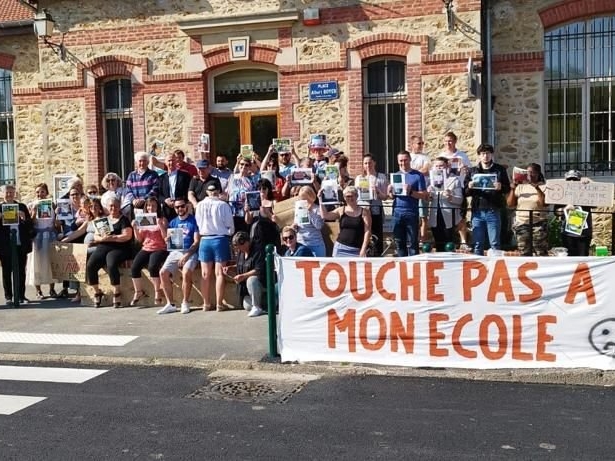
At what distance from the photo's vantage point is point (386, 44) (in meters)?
14.2

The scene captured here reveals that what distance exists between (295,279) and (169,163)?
483cm

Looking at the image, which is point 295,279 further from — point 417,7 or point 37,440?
point 417,7

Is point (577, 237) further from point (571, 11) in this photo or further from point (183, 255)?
point (571, 11)

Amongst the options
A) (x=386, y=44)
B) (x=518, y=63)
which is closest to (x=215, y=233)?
(x=386, y=44)

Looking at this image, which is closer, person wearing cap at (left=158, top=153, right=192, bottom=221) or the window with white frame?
person wearing cap at (left=158, top=153, right=192, bottom=221)

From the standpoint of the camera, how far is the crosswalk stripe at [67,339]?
925 cm

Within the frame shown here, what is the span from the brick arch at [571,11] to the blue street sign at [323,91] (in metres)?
4.09

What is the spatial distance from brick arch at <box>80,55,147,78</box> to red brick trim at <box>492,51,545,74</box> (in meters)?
7.17

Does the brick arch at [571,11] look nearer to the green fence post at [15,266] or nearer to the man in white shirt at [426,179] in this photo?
the man in white shirt at [426,179]

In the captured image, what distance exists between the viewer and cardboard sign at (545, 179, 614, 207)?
9.54 metres

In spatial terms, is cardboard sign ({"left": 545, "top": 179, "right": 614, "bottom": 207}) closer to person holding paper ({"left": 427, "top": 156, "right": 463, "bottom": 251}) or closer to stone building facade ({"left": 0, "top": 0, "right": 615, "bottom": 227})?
person holding paper ({"left": 427, "top": 156, "right": 463, "bottom": 251})

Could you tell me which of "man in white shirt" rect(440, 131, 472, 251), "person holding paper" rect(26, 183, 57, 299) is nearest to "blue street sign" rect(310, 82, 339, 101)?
"man in white shirt" rect(440, 131, 472, 251)

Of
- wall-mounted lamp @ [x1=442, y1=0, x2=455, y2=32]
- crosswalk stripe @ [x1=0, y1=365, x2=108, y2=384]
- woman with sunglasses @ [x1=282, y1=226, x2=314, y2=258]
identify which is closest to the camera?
crosswalk stripe @ [x1=0, y1=365, x2=108, y2=384]

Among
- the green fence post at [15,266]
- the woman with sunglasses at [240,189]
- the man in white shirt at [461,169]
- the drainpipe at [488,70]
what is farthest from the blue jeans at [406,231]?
the green fence post at [15,266]
